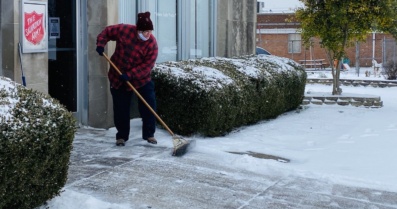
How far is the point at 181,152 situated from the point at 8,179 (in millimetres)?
3576

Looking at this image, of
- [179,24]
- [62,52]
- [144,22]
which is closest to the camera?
[144,22]

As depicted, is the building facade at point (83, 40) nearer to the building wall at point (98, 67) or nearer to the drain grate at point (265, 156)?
the building wall at point (98, 67)

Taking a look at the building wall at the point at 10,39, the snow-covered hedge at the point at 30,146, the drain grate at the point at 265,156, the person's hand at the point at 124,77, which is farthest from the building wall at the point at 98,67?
the snow-covered hedge at the point at 30,146

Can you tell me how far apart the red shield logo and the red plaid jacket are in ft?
2.59

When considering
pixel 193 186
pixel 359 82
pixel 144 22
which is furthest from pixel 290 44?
pixel 193 186

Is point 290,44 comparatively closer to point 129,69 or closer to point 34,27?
point 129,69

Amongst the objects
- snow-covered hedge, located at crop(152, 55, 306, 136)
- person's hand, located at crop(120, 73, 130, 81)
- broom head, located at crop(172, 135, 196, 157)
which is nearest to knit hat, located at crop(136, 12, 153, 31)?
person's hand, located at crop(120, 73, 130, 81)

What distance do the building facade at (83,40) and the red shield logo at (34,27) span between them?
0.01 m

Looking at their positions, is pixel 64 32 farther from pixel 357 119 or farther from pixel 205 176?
pixel 357 119

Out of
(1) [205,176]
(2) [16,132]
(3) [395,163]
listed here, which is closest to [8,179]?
(2) [16,132]

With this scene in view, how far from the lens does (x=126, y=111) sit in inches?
348

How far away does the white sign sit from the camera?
27.7 ft

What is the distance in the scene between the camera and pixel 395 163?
8.24 meters

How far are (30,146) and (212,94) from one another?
15.0 ft
